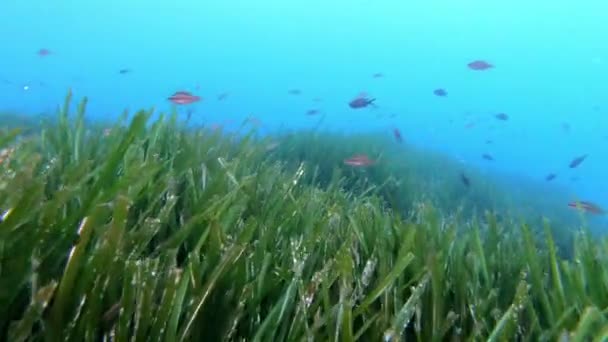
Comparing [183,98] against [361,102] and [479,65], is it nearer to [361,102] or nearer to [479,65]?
[361,102]

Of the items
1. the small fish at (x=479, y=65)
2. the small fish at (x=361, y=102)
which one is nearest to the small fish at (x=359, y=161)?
the small fish at (x=361, y=102)

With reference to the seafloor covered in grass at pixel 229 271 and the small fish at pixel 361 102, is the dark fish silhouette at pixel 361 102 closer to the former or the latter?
the small fish at pixel 361 102

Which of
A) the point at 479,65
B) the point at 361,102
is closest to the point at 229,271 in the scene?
the point at 361,102

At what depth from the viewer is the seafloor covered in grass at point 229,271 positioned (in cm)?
128

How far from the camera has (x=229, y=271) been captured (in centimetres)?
156

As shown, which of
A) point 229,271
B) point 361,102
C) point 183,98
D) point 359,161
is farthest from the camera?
point 361,102

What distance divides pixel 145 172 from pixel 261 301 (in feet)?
2.00

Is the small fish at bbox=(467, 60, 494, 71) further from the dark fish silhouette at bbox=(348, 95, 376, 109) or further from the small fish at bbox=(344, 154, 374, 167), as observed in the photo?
the small fish at bbox=(344, 154, 374, 167)

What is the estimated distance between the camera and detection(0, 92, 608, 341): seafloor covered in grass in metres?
1.28

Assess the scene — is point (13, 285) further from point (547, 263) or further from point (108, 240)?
point (547, 263)

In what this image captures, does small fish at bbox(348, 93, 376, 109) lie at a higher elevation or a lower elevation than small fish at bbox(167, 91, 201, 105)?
lower

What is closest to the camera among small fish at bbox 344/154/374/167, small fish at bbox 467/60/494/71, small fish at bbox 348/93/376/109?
small fish at bbox 344/154/374/167

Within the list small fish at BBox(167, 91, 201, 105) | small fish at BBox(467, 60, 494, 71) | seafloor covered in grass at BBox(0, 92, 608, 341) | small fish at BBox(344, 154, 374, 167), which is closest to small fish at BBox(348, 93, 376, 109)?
small fish at BBox(344, 154, 374, 167)

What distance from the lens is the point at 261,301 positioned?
5.53 ft
